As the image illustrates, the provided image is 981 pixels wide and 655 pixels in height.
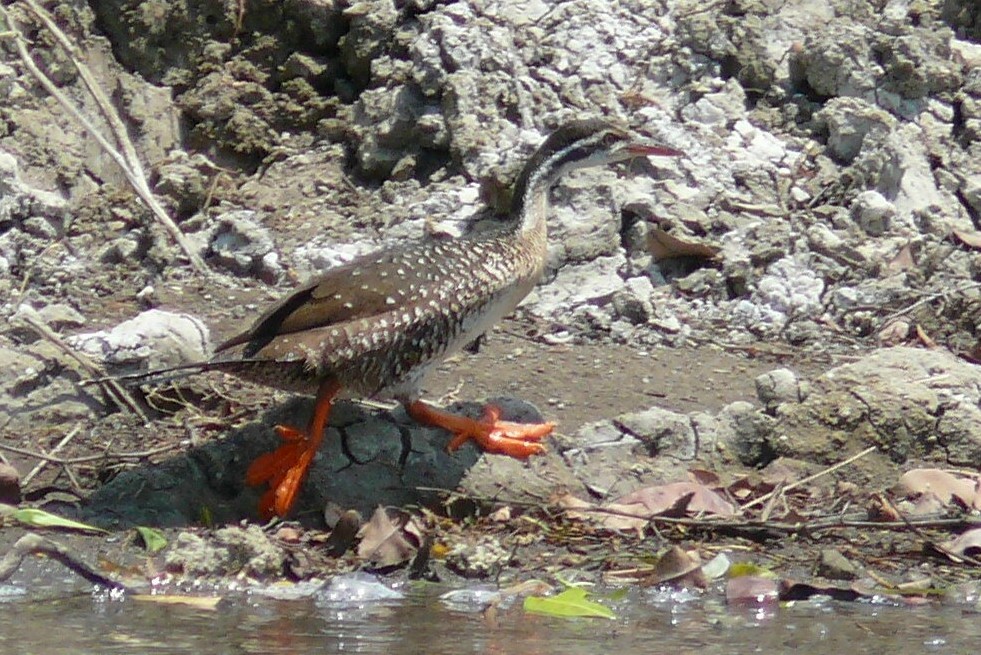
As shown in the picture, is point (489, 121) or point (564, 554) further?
point (489, 121)

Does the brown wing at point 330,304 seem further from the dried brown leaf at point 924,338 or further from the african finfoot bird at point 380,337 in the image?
the dried brown leaf at point 924,338

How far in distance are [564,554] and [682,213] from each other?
2.61 meters

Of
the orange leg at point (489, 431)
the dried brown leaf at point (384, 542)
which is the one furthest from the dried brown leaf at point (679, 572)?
the orange leg at point (489, 431)

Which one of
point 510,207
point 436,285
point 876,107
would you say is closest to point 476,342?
point 510,207

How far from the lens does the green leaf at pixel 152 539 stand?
19.2 ft

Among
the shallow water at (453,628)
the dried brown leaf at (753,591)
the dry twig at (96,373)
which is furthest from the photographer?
the dry twig at (96,373)

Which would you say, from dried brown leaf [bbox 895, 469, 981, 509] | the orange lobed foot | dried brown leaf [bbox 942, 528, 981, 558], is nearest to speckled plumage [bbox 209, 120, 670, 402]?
the orange lobed foot

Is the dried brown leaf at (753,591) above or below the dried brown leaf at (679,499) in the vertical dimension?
below

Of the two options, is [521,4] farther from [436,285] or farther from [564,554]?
[564,554]

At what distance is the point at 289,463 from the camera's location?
20.5ft

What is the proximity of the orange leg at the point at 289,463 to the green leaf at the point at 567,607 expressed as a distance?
41.9 inches

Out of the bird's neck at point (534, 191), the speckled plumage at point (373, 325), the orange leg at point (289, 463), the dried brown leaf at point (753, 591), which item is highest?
the bird's neck at point (534, 191)

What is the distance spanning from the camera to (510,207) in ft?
23.9

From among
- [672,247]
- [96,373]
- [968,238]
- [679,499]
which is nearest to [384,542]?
[679,499]
